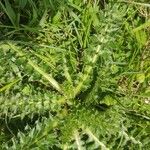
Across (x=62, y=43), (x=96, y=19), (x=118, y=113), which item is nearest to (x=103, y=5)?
(x=96, y=19)

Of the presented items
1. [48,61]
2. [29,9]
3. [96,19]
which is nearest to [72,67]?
[48,61]

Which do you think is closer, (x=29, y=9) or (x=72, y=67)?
(x=72, y=67)

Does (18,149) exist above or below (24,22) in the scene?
below

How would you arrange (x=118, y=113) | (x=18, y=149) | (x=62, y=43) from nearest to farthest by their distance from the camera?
(x=18, y=149)
(x=118, y=113)
(x=62, y=43)

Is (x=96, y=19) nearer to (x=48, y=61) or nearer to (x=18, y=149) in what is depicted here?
(x=48, y=61)

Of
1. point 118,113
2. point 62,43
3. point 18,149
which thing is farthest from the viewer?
point 62,43

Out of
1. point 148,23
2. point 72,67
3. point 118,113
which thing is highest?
point 148,23
